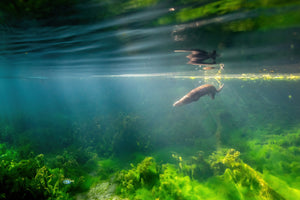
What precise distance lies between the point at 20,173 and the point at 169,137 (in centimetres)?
1268

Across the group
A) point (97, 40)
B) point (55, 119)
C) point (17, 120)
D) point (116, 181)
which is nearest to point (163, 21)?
point (97, 40)

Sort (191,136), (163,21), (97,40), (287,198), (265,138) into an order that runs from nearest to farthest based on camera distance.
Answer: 1. (287,198)
2. (163,21)
3. (97,40)
4. (265,138)
5. (191,136)

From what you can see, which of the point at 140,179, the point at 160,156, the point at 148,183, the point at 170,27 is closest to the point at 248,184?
the point at 148,183

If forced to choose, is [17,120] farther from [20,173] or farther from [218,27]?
[218,27]

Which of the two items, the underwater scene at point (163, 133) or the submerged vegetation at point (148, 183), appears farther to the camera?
the underwater scene at point (163, 133)

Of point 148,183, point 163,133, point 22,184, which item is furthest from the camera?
point 163,133

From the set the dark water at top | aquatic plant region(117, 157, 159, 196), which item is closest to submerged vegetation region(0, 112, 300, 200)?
aquatic plant region(117, 157, 159, 196)

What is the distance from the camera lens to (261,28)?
276 inches

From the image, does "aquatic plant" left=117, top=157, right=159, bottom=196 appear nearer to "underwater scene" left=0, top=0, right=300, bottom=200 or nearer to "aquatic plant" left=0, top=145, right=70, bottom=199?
"underwater scene" left=0, top=0, right=300, bottom=200

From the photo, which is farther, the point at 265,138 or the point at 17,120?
the point at 17,120

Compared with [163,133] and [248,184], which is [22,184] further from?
[163,133]

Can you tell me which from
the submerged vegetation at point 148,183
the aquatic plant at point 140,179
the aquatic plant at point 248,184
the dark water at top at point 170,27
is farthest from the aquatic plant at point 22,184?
the aquatic plant at point 248,184

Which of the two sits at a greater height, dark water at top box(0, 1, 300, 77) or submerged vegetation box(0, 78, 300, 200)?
dark water at top box(0, 1, 300, 77)

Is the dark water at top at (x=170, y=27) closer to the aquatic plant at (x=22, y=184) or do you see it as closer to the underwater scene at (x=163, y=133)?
the underwater scene at (x=163, y=133)
